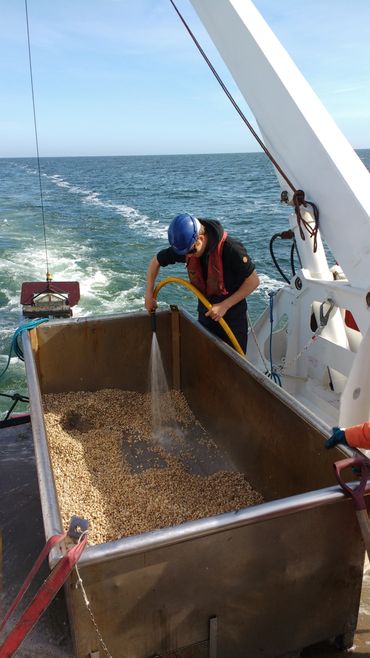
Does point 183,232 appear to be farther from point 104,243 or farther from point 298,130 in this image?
point 104,243

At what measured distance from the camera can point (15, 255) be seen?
45.2 ft

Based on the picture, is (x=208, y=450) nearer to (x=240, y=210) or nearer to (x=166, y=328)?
(x=166, y=328)

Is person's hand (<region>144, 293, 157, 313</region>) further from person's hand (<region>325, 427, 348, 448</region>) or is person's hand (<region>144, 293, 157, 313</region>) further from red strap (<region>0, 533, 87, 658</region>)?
red strap (<region>0, 533, 87, 658</region>)

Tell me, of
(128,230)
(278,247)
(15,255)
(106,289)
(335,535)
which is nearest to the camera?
(335,535)

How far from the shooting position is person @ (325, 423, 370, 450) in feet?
5.97

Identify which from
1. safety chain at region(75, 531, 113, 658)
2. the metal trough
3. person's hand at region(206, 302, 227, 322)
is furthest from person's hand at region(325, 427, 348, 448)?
person's hand at region(206, 302, 227, 322)

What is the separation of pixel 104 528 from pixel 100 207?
22796 millimetres

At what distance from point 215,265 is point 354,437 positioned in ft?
5.97

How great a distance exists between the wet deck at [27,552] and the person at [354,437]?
0.63 meters

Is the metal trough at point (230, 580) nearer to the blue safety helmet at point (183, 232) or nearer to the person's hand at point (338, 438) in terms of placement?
the person's hand at point (338, 438)

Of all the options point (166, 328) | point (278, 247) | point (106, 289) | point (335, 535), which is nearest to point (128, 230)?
point (278, 247)

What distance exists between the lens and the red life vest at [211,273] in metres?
3.39

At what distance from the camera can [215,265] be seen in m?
3.44

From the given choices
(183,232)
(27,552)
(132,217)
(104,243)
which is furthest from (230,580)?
(132,217)
